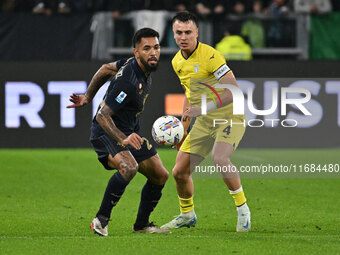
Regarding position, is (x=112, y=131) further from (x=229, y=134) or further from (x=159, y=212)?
(x=159, y=212)

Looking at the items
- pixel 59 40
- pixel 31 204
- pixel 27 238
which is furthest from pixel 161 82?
pixel 27 238

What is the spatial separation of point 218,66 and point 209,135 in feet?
2.69

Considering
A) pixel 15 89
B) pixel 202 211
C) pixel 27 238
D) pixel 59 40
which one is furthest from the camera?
pixel 59 40

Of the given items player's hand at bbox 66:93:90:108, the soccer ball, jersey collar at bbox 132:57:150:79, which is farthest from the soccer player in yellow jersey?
player's hand at bbox 66:93:90:108

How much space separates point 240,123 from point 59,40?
32.8ft

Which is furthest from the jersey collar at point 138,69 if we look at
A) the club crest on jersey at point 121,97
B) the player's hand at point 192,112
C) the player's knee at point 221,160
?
the player's knee at point 221,160

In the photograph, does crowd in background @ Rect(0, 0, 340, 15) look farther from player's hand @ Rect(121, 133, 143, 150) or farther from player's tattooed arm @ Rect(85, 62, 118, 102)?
player's hand @ Rect(121, 133, 143, 150)

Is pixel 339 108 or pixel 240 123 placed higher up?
pixel 240 123

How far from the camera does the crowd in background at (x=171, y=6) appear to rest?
1823 centimetres

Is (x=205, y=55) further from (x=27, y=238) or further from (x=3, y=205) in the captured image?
(x=3, y=205)

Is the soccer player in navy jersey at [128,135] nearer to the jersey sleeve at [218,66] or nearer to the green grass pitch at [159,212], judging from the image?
the green grass pitch at [159,212]

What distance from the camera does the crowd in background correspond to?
718 inches

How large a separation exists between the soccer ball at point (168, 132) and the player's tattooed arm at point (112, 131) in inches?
19.4

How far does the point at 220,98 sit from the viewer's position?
318 inches
